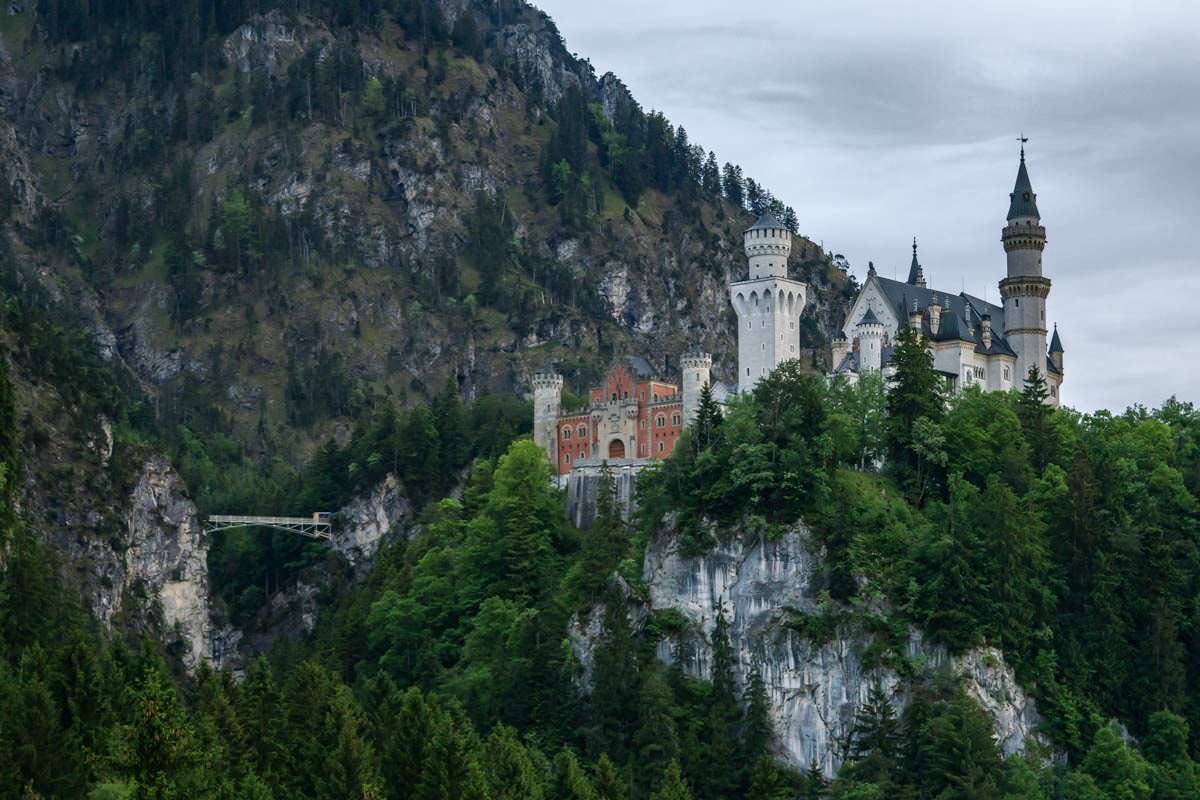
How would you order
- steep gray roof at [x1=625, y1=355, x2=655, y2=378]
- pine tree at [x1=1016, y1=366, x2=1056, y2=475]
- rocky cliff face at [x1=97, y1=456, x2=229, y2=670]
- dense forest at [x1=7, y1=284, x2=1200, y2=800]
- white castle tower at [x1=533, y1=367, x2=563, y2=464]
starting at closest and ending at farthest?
dense forest at [x1=7, y1=284, x2=1200, y2=800], pine tree at [x1=1016, y1=366, x2=1056, y2=475], steep gray roof at [x1=625, y1=355, x2=655, y2=378], white castle tower at [x1=533, y1=367, x2=563, y2=464], rocky cliff face at [x1=97, y1=456, x2=229, y2=670]

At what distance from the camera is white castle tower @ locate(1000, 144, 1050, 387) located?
125000 mm

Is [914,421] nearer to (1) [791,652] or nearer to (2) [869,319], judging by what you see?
(1) [791,652]

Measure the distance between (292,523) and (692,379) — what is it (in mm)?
36292

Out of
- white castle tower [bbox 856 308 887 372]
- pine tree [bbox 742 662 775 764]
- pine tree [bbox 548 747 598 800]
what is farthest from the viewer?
white castle tower [bbox 856 308 887 372]

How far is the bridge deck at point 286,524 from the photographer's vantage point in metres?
140

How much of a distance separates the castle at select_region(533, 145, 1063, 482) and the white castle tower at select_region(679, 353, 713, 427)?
0.06 meters

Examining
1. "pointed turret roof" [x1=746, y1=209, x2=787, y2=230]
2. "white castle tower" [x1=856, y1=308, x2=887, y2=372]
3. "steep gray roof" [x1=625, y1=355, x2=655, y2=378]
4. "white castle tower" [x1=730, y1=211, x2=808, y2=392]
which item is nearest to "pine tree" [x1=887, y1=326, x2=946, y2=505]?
"white castle tower" [x1=730, y1=211, x2=808, y2=392]

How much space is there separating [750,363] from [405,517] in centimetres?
3168

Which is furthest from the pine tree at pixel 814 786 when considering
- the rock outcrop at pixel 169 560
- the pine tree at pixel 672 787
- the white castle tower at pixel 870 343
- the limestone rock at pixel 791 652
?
the rock outcrop at pixel 169 560

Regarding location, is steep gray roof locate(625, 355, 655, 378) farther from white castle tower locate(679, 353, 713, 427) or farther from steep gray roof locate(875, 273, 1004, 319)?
steep gray roof locate(875, 273, 1004, 319)

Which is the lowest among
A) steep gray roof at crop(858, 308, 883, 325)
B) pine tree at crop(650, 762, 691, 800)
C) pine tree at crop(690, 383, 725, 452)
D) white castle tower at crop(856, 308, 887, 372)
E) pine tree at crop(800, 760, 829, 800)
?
pine tree at crop(800, 760, 829, 800)

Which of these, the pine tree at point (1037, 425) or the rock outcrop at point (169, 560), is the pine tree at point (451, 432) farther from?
the pine tree at point (1037, 425)

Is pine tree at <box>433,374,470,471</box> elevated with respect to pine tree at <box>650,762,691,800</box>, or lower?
elevated

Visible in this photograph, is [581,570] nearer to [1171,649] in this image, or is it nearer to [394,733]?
[394,733]
